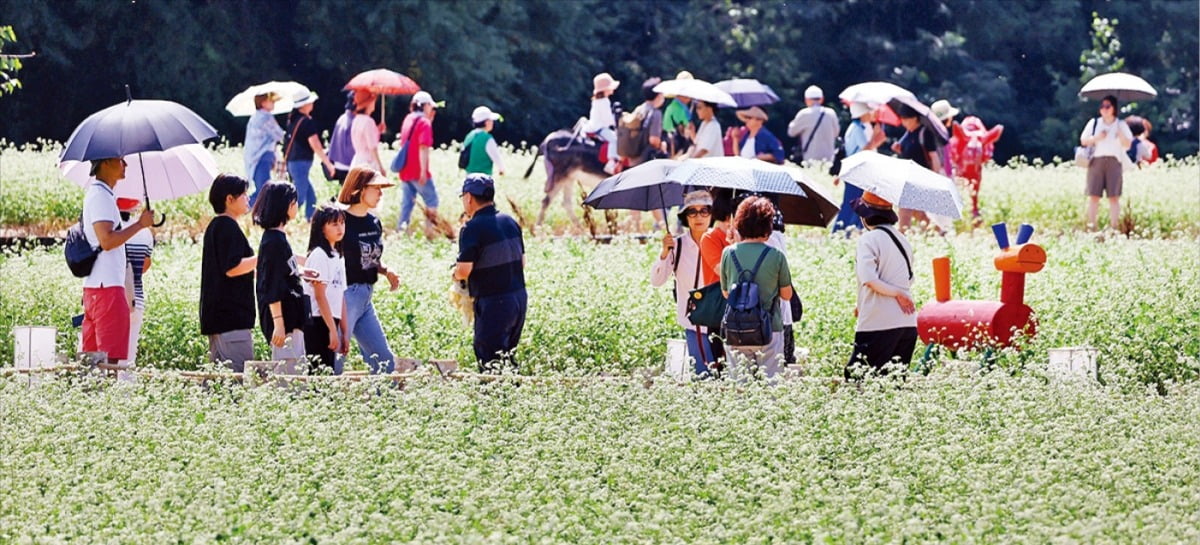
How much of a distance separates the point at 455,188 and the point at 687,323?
13231 mm

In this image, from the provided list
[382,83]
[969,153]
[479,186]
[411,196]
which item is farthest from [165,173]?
[969,153]

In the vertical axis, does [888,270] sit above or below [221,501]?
above

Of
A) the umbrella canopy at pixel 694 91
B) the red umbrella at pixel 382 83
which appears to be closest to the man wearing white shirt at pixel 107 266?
the red umbrella at pixel 382 83

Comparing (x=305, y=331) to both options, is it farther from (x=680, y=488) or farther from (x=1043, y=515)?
(x=1043, y=515)

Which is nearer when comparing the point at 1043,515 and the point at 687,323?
the point at 1043,515

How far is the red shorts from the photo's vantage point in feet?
33.7

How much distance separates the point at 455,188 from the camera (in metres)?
23.4

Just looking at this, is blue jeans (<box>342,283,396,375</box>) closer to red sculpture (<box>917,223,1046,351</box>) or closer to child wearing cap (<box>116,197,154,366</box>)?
child wearing cap (<box>116,197,154,366</box>)

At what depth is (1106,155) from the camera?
66.0 feet

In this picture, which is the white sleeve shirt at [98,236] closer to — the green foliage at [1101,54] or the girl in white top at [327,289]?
the girl in white top at [327,289]

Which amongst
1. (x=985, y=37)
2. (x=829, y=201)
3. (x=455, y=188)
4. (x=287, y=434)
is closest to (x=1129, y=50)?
(x=985, y=37)

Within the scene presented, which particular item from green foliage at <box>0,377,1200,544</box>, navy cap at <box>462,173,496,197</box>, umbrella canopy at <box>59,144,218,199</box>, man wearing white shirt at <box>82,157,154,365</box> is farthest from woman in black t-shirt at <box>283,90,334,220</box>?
green foliage at <box>0,377,1200,544</box>

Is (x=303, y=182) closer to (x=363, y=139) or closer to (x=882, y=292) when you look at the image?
(x=363, y=139)

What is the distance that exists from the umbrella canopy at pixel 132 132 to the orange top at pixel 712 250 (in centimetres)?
286
